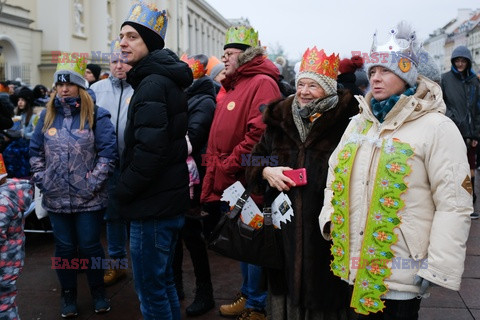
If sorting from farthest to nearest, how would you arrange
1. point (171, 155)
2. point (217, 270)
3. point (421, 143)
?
point (217, 270)
point (171, 155)
point (421, 143)

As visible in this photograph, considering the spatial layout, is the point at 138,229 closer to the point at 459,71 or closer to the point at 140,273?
the point at 140,273

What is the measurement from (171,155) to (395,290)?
154 centimetres

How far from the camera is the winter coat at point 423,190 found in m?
2.38

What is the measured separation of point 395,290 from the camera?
2582 millimetres

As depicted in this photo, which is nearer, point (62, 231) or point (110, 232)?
point (62, 231)

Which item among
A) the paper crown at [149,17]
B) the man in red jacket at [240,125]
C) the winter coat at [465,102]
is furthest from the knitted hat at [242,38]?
the winter coat at [465,102]

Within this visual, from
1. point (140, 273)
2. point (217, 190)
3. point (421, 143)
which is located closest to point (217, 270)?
point (217, 190)

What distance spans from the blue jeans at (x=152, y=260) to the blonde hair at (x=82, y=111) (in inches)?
54.4

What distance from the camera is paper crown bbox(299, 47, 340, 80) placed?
10.8 feet

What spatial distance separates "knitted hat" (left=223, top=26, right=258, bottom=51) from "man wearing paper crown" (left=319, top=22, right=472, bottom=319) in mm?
1691

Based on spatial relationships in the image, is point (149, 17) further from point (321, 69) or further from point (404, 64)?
point (404, 64)

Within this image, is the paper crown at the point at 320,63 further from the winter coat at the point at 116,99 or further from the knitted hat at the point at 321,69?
the winter coat at the point at 116,99

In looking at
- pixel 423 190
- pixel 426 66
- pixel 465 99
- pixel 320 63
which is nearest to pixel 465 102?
pixel 465 99

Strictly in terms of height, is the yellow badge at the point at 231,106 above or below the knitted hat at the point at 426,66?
below
